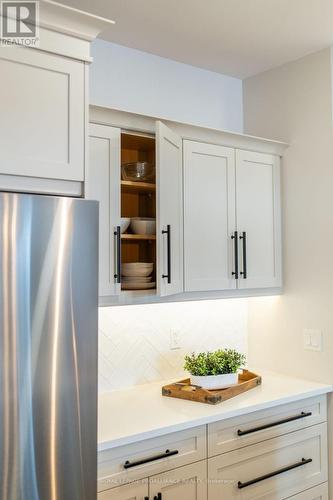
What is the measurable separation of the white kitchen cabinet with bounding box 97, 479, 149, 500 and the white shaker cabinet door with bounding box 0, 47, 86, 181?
1189 millimetres

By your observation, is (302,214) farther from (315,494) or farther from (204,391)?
(315,494)

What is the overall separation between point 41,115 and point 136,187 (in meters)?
0.77

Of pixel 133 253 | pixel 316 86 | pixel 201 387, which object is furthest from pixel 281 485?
pixel 316 86

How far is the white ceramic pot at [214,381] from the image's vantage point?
2381 millimetres

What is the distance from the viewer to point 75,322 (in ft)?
5.05

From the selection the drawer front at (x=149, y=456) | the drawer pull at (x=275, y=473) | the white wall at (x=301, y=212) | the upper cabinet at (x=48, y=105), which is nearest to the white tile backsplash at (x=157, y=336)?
the white wall at (x=301, y=212)

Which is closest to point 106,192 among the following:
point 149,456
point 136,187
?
point 136,187

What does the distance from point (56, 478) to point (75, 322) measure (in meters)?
0.49

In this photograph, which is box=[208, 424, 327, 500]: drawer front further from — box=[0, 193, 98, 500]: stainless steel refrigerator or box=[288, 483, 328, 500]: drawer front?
box=[0, 193, 98, 500]: stainless steel refrigerator

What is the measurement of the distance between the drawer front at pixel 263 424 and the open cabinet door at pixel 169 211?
2.17ft

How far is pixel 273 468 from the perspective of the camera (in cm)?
233

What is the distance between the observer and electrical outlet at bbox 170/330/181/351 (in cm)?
275

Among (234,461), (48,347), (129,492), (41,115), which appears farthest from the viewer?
(234,461)

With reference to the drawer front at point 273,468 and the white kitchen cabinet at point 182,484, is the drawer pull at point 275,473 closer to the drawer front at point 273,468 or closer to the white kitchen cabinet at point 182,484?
the drawer front at point 273,468
